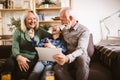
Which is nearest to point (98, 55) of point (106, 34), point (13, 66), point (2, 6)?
point (13, 66)

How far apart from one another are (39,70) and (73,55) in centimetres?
39

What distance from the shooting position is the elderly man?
218cm

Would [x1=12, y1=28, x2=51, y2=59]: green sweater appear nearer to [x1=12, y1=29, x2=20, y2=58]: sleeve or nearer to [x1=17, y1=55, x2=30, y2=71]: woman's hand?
[x1=12, y1=29, x2=20, y2=58]: sleeve

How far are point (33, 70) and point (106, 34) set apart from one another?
10.0ft

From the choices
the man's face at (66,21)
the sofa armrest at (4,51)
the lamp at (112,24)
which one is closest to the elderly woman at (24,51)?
the man's face at (66,21)

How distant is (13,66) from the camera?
2.42 metres

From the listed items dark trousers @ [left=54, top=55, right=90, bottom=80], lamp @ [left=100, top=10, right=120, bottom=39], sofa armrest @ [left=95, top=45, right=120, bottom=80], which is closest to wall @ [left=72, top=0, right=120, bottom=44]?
lamp @ [left=100, top=10, right=120, bottom=39]

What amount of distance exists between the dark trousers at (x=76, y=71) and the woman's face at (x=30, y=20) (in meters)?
0.61

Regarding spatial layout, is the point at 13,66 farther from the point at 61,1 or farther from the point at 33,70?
the point at 61,1

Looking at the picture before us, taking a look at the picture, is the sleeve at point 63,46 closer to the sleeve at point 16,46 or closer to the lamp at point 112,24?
the sleeve at point 16,46

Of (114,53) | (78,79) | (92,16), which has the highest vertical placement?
(92,16)

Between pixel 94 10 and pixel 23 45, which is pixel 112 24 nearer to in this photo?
pixel 94 10

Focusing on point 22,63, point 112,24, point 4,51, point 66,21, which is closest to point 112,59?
point 66,21

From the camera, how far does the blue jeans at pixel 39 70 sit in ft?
7.54
